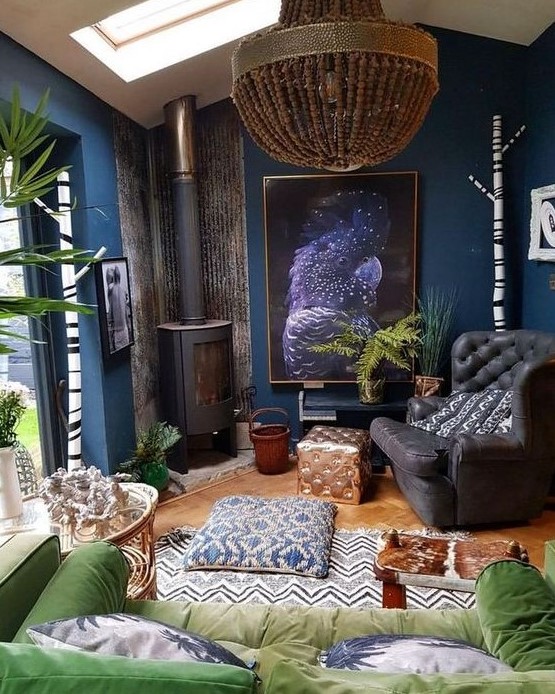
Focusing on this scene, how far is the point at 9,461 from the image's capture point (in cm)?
196

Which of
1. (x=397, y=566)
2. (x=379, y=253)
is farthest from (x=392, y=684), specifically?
(x=379, y=253)

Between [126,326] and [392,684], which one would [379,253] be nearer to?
[126,326]

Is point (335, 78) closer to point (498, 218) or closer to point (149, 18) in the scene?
point (149, 18)

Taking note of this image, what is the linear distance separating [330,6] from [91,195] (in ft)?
6.77

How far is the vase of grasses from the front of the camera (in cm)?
196

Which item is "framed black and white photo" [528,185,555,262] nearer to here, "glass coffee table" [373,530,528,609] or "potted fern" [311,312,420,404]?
"potted fern" [311,312,420,404]

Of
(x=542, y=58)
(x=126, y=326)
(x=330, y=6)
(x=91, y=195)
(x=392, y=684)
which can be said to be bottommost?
(x=392, y=684)

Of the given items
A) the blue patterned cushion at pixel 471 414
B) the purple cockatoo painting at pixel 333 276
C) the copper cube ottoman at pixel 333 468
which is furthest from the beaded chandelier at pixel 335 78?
the purple cockatoo painting at pixel 333 276

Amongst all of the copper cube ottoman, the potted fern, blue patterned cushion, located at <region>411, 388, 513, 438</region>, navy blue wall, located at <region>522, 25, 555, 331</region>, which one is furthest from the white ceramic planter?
navy blue wall, located at <region>522, 25, 555, 331</region>

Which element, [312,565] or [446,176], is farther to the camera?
[446,176]

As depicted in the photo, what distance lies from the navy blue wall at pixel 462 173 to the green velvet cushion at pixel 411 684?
3.62m

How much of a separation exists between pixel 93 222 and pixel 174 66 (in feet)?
3.42

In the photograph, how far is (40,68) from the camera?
260 cm

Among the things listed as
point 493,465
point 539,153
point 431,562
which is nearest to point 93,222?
point 431,562
